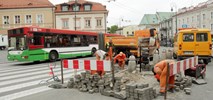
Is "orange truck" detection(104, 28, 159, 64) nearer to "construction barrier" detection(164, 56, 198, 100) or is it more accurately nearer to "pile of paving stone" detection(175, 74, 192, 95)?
"construction barrier" detection(164, 56, 198, 100)

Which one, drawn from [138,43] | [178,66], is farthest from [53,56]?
[178,66]

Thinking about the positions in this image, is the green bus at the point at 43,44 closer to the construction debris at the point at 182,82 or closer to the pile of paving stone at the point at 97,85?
the pile of paving stone at the point at 97,85

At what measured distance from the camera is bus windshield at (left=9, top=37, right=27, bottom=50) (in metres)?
18.9

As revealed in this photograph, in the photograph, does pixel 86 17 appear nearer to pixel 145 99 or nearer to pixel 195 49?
pixel 195 49

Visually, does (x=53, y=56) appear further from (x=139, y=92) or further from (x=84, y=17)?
(x=84, y=17)

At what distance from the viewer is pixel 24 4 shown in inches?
2223

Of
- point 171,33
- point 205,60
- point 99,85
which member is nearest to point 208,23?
point 171,33

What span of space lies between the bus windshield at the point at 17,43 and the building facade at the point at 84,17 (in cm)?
3851

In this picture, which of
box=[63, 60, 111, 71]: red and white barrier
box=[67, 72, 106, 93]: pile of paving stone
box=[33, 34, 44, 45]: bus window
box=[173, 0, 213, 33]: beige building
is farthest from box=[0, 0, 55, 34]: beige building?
box=[67, 72, 106, 93]: pile of paving stone

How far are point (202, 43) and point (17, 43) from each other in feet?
43.4

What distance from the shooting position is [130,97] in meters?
7.21

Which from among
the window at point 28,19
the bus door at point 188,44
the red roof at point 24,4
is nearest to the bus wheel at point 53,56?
the bus door at point 188,44

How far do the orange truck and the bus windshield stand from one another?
243 inches

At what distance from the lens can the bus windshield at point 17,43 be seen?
18.9 metres
